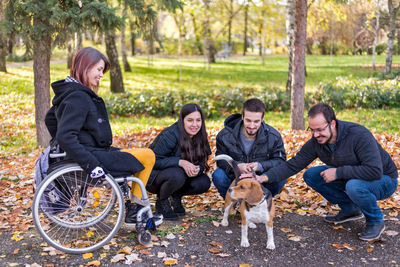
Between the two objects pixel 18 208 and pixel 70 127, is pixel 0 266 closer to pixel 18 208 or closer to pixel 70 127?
pixel 70 127

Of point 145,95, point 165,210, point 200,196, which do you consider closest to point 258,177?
point 165,210

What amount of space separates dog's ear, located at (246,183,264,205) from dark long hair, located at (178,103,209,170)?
3.27ft

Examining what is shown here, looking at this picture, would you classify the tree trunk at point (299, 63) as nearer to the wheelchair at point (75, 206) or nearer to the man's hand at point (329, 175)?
the man's hand at point (329, 175)

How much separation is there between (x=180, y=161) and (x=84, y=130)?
1177 mm

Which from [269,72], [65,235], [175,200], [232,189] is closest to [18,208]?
[65,235]

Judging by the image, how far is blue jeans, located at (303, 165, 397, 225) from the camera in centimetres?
371

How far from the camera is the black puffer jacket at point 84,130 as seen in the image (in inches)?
129

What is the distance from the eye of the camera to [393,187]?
13.0 ft

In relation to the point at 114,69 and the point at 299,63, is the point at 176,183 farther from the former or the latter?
the point at 114,69

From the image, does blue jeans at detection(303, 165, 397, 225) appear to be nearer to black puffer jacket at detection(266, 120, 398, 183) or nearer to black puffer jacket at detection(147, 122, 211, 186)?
black puffer jacket at detection(266, 120, 398, 183)

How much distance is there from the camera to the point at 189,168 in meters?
4.20

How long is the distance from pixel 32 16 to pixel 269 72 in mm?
17571

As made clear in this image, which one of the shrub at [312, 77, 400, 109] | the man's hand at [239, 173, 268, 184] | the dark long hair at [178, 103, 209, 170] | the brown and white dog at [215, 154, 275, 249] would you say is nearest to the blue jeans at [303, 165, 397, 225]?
the man's hand at [239, 173, 268, 184]

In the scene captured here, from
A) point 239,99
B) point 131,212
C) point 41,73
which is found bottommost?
point 131,212
